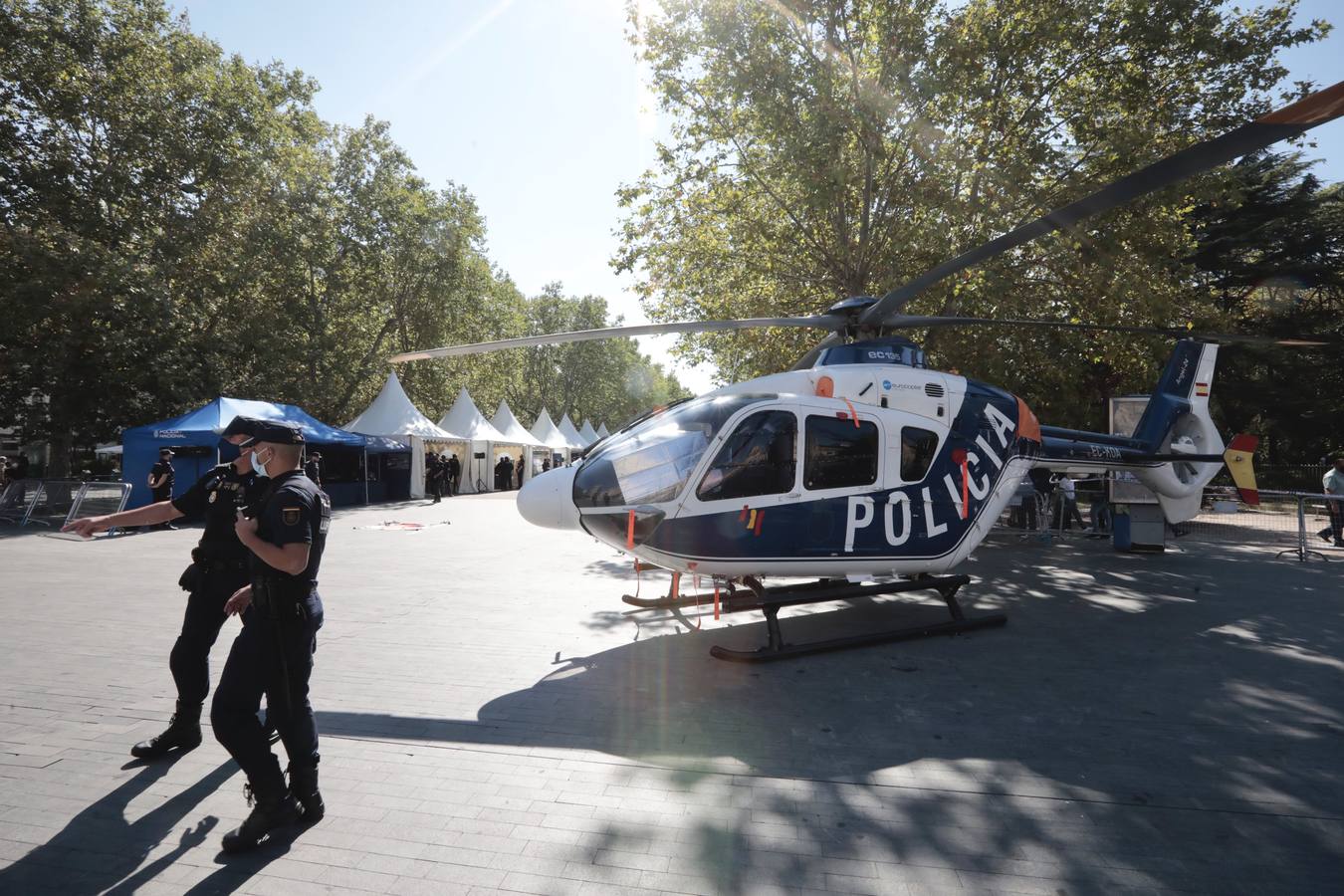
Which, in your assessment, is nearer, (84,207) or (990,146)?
(990,146)

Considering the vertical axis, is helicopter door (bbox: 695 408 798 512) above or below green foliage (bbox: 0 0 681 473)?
below

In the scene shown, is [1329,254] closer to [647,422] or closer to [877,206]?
[877,206]

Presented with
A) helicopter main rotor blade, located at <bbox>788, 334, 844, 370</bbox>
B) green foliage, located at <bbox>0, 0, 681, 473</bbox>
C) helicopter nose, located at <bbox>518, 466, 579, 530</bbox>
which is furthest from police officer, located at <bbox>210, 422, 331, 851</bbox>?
green foliage, located at <bbox>0, 0, 681, 473</bbox>

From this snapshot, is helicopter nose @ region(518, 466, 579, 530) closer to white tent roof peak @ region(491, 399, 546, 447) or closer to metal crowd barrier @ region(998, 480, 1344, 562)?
metal crowd barrier @ region(998, 480, 1344, 562)

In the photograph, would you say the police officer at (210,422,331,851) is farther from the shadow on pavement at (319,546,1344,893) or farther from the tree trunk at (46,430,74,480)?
the tree trunk at (46,430,74,480)

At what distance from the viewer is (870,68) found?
11758mm

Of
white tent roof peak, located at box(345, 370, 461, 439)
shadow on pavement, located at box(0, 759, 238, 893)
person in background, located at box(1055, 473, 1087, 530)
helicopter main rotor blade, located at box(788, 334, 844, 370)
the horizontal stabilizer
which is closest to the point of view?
shadow on pavement, located at box(0, 759, 238, 893)

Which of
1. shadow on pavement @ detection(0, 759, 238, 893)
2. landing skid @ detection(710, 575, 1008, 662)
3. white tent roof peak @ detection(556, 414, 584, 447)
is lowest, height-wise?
shadow on pavement @ detection(0, 759, 238, 893)

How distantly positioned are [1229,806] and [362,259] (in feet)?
93.9

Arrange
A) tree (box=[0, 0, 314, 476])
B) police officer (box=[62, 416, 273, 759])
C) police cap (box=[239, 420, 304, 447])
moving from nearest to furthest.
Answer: police cap (box=[239, 420, 304, 447])
police officer (box=[62, 416, 273, 759])
tree (box=[0, 0, 314, 476])

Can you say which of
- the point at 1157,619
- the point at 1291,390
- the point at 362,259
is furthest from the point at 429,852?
the point at 1291,390

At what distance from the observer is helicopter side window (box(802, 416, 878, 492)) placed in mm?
5668

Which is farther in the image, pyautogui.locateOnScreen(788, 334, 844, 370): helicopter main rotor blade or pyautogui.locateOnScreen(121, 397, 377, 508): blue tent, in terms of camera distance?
pyautogui.locateOnScreen(121, 397, 377, 508): blue tent

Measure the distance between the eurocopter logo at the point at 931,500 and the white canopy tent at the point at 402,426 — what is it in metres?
19.6
